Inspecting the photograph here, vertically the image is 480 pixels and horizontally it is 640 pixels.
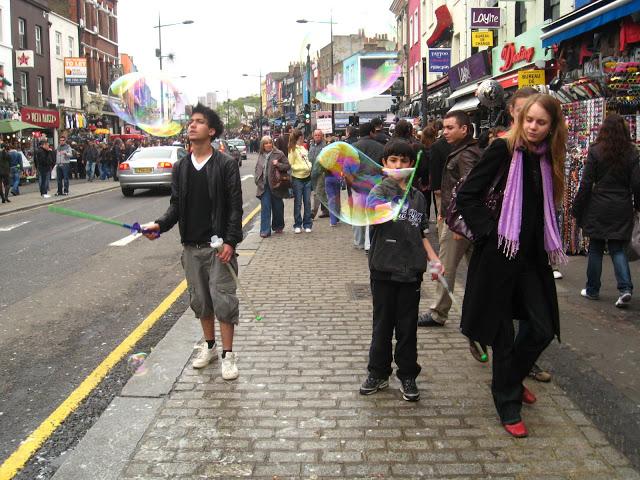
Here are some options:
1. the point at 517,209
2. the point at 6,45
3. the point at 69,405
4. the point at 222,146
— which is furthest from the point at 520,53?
the point at 6,45

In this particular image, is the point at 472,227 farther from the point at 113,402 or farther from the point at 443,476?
the point at 113,402

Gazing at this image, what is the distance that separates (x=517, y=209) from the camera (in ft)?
11.8

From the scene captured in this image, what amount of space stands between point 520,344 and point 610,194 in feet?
11.3

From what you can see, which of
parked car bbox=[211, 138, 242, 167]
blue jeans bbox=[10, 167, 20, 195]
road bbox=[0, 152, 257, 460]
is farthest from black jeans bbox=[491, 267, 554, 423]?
blue jeans bbox=[10, 167, 20, 195]

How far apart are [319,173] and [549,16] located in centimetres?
1301

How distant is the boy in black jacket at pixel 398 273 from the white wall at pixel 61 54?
130 ft

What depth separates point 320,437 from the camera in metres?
3.64

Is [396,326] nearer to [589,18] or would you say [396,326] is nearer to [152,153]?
[589,18]

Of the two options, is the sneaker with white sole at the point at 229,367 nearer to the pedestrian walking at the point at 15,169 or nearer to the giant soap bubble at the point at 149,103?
the giant soap bubble at the point at 149,103

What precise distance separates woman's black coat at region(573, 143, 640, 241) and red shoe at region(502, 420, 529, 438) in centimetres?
349

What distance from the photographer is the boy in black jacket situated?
419cm

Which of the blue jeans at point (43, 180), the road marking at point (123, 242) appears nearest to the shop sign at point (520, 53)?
the road marking at point (123, 242)

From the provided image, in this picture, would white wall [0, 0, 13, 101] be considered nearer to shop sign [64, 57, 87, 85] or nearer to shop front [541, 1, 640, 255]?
shop sign [64, 57, 87, 85]

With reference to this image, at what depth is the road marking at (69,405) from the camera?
3582 mm
